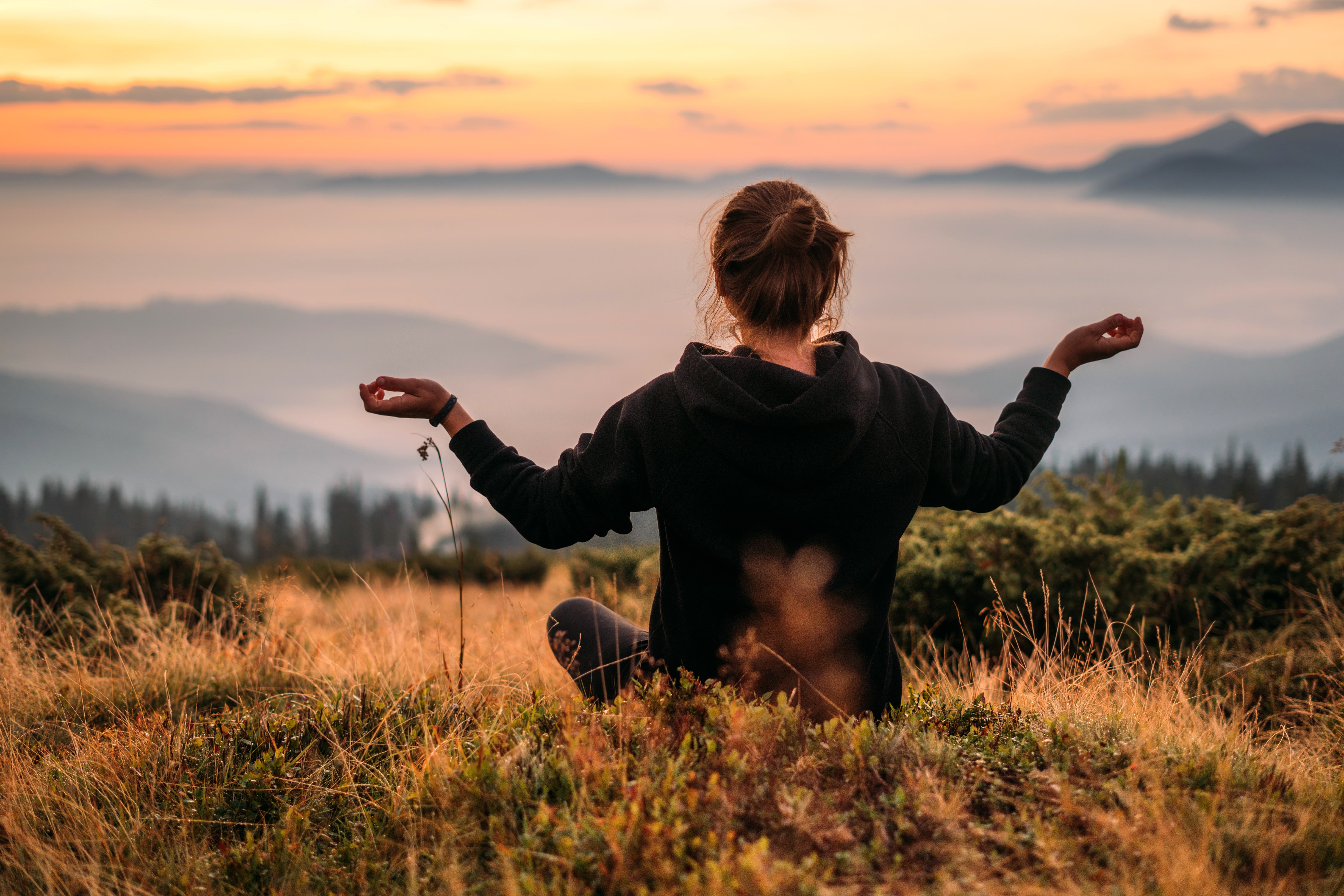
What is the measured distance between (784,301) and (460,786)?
1.72 metres

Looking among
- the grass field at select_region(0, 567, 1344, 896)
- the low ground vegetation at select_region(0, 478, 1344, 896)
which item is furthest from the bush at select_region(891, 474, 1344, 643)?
the grass field at select_region(0, 567, 1344, 896)

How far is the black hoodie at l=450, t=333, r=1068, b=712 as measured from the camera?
2.52m

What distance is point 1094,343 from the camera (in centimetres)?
307

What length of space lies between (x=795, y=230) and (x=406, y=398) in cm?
136

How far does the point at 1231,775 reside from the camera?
8.21 ft

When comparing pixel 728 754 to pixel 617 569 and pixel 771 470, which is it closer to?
pixel 771 470

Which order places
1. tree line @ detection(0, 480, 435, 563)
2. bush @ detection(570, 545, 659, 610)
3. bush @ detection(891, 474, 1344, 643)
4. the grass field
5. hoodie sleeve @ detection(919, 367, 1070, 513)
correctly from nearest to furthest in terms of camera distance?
the grass field
hoodie sleeve @ detection(919, 367, 1070, 513)
bush @ detection(891, 474, 1344, 643)
bush @ detection(570, 545, 659, 610)
tree line @ detection(0, 480, 435, 563)

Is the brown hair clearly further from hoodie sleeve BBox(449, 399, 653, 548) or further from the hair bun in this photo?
hoodie sleeve BBox(449, 399, 653, 548)

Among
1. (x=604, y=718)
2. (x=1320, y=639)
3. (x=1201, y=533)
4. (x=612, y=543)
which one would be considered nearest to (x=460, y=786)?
(x=604, y=718)

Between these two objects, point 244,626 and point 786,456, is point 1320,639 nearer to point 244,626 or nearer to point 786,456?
point 786,456

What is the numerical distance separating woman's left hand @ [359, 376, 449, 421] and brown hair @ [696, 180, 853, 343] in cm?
99

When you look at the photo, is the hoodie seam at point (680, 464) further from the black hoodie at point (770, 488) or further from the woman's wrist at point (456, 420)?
the woman's wrist at point (456, 420)

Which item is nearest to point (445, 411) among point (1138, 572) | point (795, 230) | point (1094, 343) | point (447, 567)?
point (795, 230)

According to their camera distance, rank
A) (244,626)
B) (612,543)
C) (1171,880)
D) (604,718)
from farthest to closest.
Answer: (612,543) < (244,626) < (604,718) < (1171,880)
